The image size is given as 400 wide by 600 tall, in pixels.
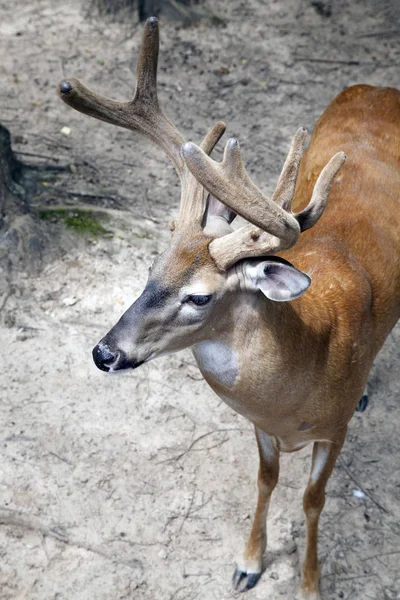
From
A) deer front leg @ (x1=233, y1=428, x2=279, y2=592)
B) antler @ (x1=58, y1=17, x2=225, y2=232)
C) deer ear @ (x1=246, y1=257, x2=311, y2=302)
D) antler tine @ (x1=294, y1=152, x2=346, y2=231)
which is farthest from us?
deer front leg @ (x1=233, y1=428, x2=279, y2=592)

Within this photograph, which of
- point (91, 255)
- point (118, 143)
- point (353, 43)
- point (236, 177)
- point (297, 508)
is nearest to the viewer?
point (236, 177)

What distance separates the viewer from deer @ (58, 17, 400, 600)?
119 inches

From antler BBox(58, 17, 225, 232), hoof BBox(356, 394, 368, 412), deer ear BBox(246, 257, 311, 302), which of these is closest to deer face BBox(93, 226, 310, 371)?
deer ear BBox(246, 257, 311, 302)

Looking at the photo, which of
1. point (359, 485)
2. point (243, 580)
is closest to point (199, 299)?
point (243, 580)

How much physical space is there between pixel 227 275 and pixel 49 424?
208cm

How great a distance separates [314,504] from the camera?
4047mm

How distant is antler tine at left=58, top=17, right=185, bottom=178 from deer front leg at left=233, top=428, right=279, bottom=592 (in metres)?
1.57

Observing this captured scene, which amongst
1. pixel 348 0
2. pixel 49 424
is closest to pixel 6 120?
pixel 49 424

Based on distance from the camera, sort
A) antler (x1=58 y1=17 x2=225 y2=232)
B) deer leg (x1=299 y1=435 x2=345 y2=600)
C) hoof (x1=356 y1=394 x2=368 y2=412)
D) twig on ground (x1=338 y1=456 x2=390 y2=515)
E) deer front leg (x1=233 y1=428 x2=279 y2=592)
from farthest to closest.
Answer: hoof (x1=356 y1=394 x2=368 y2=412) → twig on ground (x1=338 y1=456 x2=390 y2=515) → deer front leg (x1=233 y1=428 x2=279 y2=592) → deer leg (x1=299 y1=435 x2=345 y2=600) → antler (x1=58 y1=17 x2=225 y2=232)

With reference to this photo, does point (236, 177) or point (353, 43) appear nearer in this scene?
point (236, 177)

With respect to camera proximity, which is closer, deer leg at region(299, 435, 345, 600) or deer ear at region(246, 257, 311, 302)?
deer ear at region(246, 257, 311, 302)

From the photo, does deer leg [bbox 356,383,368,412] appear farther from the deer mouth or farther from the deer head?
the deer mouth

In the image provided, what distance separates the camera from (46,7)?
26.6 ft

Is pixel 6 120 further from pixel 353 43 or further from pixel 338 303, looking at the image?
pixel 338 303
